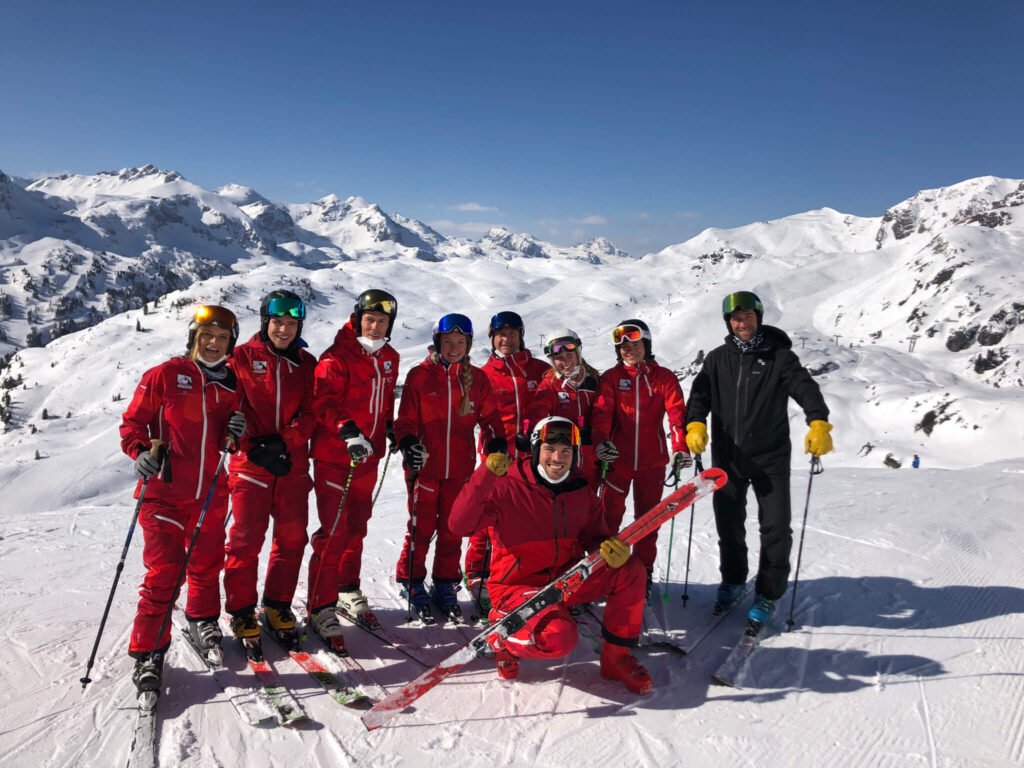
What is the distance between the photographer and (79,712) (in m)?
3.60

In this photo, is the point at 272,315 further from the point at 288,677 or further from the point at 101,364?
the point at 101,364

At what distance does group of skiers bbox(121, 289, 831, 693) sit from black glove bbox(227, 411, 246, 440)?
0.07ft

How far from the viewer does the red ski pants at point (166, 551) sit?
384cm

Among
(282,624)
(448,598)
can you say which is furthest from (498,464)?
(282,624)

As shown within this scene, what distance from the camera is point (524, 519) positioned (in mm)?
4047

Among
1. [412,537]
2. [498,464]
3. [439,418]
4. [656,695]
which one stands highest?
[439,418]

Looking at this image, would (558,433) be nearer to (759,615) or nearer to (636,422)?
(636,422)

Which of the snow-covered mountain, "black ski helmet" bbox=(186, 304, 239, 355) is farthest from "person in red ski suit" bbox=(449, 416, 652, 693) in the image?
the snow-covered mountain

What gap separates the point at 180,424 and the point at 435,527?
2.17 m

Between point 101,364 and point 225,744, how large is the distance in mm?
104681

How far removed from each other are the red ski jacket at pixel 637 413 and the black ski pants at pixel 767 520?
2.11 feet

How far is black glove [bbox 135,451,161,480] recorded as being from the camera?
3.58m

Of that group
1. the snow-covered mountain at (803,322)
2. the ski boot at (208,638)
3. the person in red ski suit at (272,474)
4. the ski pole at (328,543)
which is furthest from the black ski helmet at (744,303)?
the snow-covered mountain at (803,322)

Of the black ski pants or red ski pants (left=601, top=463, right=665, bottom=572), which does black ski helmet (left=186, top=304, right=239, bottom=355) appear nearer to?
red ski pants (left=601, top=463, right=665, bottom=572)
